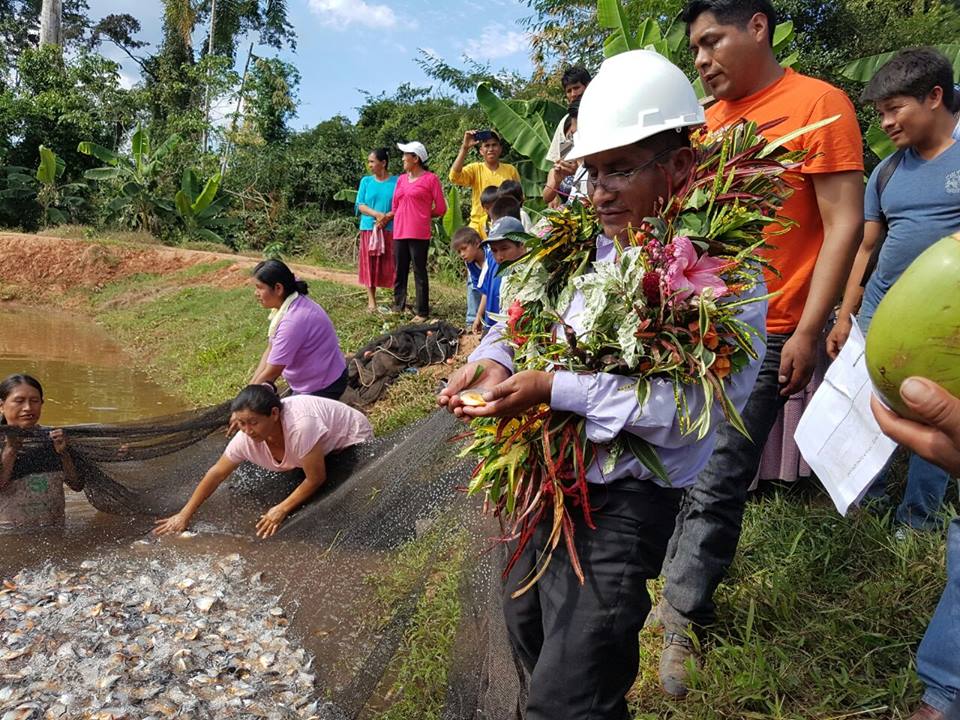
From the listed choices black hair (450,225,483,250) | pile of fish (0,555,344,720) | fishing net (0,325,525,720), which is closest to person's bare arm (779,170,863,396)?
fishing net (0,325,525,720)

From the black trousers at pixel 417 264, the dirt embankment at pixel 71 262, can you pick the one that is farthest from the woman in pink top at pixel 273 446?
the dirt embankment at pixel 71 262

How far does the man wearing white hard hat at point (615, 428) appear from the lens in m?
1.76

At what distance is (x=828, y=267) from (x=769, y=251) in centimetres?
21

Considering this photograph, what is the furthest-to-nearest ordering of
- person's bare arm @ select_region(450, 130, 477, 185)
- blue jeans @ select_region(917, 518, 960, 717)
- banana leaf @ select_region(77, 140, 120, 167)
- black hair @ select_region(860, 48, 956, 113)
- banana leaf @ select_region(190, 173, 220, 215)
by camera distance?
banana leaf @ select_region(77, 140, 120, 167), banana leaf @ select_region(190, 173, 220, 215), person's bare arm @ select_region(450, 130, 477, 185), black hair @ select_region(860, 48, 956, 113), blue jeans @ select_region(917, 518, 960, 717)

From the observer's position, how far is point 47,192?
61.6ft

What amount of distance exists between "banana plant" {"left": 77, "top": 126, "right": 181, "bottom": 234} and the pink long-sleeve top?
450 inches

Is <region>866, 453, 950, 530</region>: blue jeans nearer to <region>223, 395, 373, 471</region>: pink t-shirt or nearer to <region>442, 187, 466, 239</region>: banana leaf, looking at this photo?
<region>223, 395, 373, 471</region>: pink t-shirt

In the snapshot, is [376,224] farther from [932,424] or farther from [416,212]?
[932,424]

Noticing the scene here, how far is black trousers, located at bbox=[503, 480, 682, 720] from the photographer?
5.94 ft

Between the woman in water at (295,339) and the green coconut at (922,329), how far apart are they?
15.3 feet

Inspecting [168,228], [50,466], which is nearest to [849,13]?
[50,466]

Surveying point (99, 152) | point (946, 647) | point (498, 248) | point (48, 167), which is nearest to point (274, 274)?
point (498, 248)

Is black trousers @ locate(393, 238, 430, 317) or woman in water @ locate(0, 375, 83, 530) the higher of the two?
black trousers @ locate(393, 238, 430, 317)

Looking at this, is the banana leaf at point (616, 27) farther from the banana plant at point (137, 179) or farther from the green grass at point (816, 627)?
the banana plant at point (137, 179)
